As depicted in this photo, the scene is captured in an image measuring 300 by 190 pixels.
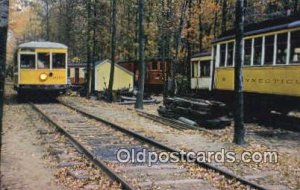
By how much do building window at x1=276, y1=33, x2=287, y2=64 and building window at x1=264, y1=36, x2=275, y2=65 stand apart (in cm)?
39

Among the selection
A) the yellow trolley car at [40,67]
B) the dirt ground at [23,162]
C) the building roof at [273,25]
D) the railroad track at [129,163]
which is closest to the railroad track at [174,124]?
the railroad track at [129,163]

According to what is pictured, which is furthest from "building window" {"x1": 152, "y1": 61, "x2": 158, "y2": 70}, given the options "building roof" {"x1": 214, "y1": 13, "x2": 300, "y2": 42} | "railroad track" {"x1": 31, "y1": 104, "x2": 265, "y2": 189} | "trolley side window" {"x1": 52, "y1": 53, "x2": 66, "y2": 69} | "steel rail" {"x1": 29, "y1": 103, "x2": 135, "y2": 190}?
"steel rail" {"x1": 29, "y1": 103, "x2": 135, "y2": 190}

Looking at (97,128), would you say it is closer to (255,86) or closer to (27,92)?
Result: (255,86)

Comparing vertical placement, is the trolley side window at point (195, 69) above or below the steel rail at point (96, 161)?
above

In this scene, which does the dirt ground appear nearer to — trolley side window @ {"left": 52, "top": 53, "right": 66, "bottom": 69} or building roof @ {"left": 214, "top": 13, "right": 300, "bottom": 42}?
building roof @ {"left": 214, "top": 13, "right": 300, "bottom": 42}

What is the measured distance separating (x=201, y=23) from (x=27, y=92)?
20.7m

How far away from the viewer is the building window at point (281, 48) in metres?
17.2

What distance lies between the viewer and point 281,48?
57.4 ft

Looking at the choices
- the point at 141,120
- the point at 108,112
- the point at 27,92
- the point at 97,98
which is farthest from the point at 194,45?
the point at 141,120

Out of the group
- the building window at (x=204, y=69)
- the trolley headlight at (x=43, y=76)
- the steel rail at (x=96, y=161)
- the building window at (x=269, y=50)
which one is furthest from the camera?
the building window at (x=204, y=69)

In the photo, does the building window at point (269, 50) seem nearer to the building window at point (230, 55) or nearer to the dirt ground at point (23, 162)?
the building window at point (230, 55)

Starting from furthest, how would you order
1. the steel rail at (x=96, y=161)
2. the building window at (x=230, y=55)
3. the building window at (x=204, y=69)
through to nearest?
the building window at (x=204, y=69) → the building window at (x=230, y=55) → the steel rail at (x=96, y=161)

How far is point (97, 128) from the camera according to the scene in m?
16.8

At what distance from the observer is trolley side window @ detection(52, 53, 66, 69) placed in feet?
93.4
